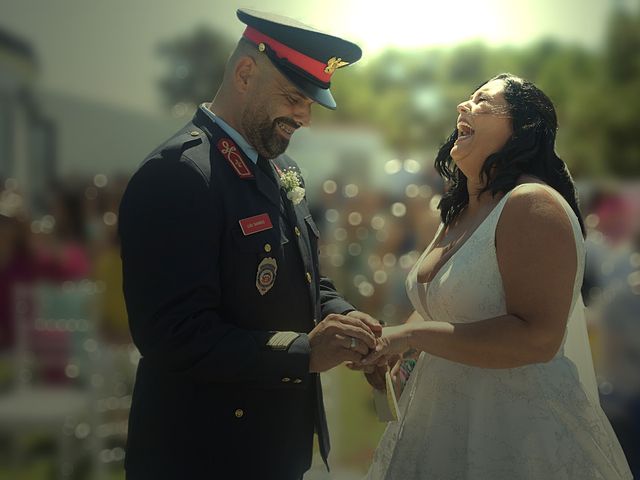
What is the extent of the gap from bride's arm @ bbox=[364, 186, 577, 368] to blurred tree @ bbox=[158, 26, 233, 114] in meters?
4.64

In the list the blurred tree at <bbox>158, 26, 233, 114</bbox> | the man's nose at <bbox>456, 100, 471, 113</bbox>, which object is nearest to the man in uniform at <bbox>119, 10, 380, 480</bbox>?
the man's nose at <bbox>456, 100, 471, 113</bbox>

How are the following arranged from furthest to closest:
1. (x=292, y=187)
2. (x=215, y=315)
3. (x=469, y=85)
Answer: (x=469, y=85) < (x=292, y=187) < (x=215, y=315)

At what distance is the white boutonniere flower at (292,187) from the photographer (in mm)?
2238

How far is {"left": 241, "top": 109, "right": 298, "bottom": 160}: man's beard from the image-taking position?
2088 mm

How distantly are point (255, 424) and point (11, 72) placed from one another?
4726 millimetres

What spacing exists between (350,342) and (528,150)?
0.64 metres

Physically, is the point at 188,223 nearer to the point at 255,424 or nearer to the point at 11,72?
the point at 255,424

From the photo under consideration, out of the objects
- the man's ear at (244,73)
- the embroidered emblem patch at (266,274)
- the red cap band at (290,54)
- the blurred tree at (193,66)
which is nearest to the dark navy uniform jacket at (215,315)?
the embroidered emblem patch at (266,274)

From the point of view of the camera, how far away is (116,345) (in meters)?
4.94

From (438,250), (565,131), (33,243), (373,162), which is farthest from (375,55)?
(438,250)

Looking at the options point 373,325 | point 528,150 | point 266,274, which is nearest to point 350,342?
point 373,325

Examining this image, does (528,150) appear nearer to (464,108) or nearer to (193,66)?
(464,108)

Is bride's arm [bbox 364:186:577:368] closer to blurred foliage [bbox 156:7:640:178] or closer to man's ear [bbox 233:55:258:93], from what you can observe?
man's ear [bbox 233:55:258:93]

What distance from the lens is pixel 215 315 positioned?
1.89 meters
